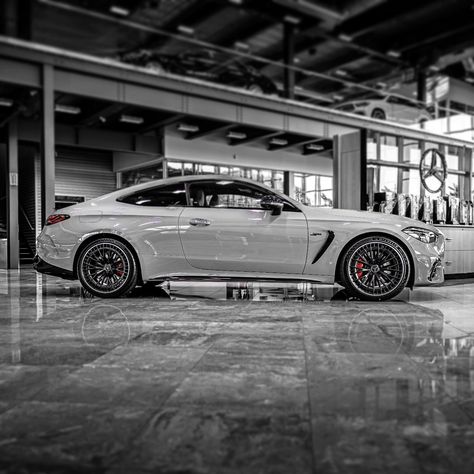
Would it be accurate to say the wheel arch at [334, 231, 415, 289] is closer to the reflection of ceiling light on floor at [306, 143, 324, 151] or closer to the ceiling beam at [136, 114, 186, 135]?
the ceiling beam at [136, 114, 186, 135]

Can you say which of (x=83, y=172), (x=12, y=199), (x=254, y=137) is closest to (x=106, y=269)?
(x=12, y=199)

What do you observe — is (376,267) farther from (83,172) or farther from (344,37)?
(83,172)

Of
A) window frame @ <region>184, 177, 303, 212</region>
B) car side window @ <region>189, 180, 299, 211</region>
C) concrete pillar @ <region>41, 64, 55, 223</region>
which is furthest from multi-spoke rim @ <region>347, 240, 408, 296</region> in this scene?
concrete pillar @ <region>41, 64, 55, 223</region>

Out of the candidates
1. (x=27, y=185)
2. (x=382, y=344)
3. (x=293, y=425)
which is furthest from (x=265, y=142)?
(x=293, y=425)

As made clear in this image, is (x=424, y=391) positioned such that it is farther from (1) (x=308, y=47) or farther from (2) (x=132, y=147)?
(1) (x=308, y=47)

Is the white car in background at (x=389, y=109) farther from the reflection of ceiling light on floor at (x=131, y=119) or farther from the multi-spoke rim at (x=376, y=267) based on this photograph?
the multi-spoke rim at (x=376, y=267)

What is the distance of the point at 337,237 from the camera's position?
5.38m

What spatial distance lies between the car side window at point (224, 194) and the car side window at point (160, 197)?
0.12 meters

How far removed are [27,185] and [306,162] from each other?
11.1 meters

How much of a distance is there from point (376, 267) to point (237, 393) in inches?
139

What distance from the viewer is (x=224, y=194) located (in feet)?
18.5

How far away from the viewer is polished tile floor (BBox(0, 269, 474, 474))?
160cm

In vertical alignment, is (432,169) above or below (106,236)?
above

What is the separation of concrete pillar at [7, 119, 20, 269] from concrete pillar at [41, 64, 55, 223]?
4943 mm
